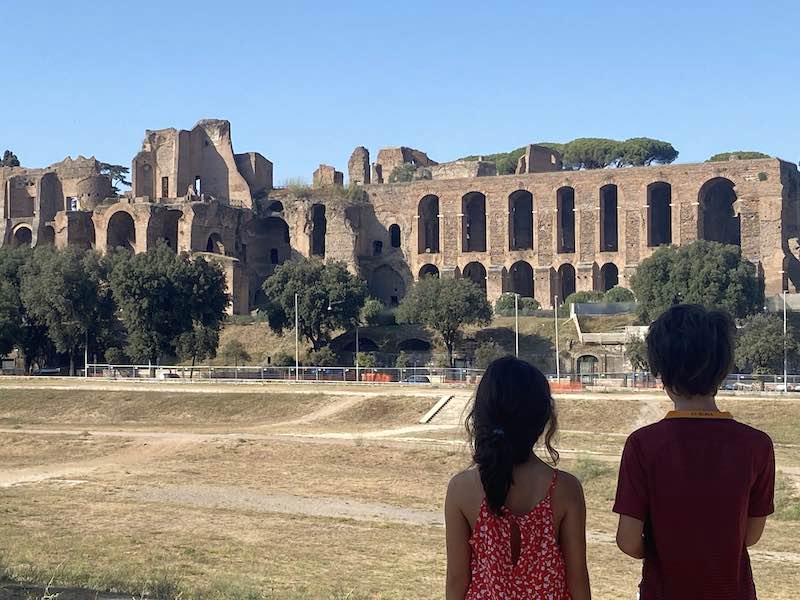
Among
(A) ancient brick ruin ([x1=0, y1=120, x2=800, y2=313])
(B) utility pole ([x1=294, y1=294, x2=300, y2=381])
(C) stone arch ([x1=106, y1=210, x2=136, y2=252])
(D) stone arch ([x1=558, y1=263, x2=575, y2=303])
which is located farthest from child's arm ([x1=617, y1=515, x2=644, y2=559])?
(C) stone arch ([x1=106, y1=210, x2=136, y2=252])

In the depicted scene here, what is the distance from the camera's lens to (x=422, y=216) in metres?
72.8

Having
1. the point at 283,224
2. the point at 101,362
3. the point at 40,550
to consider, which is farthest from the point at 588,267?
the point at 40,550

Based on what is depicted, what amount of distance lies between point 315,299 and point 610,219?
2412 centimetres

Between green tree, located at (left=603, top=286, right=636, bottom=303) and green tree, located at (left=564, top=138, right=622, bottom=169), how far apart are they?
30.6 m

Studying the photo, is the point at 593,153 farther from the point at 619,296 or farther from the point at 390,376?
the point at 390,376

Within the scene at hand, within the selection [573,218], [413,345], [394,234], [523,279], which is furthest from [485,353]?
[394,234]

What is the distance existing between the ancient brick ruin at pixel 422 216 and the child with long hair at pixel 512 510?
6032 centimetres

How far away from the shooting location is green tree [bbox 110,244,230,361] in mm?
52969

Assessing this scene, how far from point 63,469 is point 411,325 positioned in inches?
1302

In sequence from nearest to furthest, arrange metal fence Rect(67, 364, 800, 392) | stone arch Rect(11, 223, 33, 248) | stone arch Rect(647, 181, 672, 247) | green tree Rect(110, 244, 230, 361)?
metal fence Rect(67, 364, 800, 392)
green tree Rect(110, 244, 230, 361)
stone arch Rect(647, 181, 672, 247)
stone arch Rect(11, 223, 33, 248)

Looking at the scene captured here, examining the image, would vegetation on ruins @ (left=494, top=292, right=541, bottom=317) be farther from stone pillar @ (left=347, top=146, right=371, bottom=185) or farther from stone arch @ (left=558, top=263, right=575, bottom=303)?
stone pillar @ (left=347, top=146, right=371, bottom=185)

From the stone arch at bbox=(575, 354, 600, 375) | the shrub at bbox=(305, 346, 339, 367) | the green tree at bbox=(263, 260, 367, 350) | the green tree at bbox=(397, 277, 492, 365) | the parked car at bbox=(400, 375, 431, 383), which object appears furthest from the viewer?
the green tree at bbox=(263, 260, 367, 350)

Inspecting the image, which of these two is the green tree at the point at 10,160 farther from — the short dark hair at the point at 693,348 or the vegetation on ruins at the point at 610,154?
the short dark hair at the point at 693,348

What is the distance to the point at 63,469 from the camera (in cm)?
2652
